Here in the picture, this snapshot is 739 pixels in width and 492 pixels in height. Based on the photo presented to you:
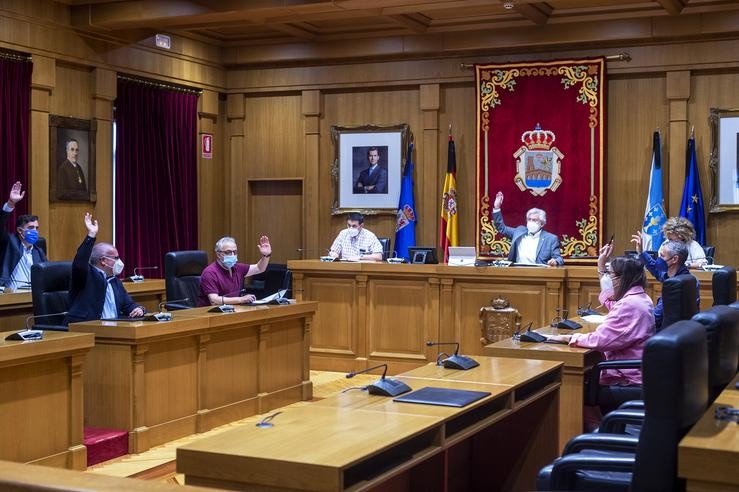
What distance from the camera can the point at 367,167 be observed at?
11.3m

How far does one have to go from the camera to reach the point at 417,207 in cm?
1109

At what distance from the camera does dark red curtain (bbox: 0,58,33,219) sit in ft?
29.0

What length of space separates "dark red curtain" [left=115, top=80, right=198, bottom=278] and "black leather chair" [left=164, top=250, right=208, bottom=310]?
96.1 inches

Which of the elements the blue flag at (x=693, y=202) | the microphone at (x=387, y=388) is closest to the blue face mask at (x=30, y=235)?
the microphone at (x=387, y=388)

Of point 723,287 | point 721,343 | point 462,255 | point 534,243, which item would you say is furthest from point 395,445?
point 534,243

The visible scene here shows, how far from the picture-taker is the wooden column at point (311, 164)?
11.5m

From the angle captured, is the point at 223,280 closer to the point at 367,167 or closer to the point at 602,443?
the point at 367,167

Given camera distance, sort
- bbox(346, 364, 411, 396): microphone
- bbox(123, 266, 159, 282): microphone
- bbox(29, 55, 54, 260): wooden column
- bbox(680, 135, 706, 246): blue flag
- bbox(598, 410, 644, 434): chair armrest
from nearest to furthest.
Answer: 1. bbox(346, 364, 411, 396): microphone
2. bbox(598, 410, 644, 434): chair armrest
3. bbox(123, 266, 159, 282): microphone
4. bbox(29, 55, 54, 260): wooden column
5. bbox(680, 135, 706, 246): blue flag

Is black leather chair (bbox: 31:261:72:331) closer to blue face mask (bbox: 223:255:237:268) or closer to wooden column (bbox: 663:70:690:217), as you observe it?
blue face mask (bbox: 223:255:237:268)

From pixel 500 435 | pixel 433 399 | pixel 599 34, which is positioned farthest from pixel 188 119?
pixel 433 399

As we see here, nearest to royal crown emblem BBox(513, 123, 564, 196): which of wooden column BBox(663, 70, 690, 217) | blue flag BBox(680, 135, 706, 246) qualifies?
wooden column BBox(663, 70, 690, 217)

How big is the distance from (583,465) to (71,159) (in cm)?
760

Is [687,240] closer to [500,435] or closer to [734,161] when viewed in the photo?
[734,161]

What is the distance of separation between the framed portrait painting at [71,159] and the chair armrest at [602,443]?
7.15 meters
